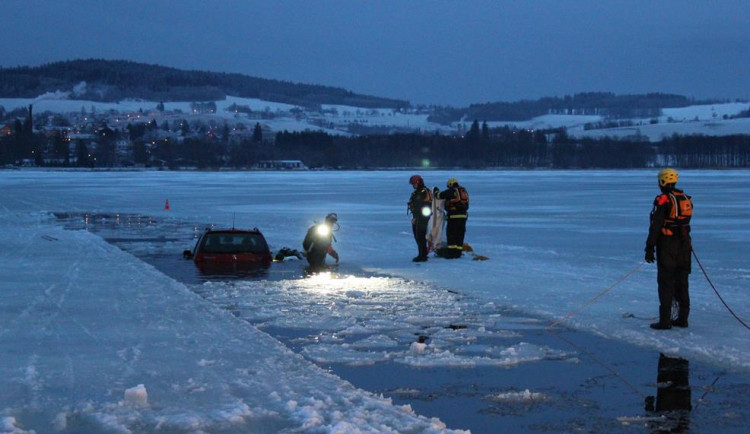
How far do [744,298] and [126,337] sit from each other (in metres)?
8.56

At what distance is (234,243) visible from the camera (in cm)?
1914

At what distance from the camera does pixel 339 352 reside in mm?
10305

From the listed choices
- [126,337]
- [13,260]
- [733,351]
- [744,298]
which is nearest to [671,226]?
[733,351]

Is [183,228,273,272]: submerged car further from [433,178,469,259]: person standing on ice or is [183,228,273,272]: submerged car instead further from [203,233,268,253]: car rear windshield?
[433,178,469,259]: person standing on ice

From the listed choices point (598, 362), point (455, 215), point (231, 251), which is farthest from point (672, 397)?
point (231, 251)

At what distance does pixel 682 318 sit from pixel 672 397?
347cm

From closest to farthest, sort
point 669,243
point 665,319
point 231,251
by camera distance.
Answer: point 669,243
point 665,319
point 231,251

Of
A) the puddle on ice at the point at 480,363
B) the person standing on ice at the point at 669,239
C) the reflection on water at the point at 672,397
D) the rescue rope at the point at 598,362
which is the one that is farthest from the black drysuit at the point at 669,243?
the reflection on water at the point at 672,397

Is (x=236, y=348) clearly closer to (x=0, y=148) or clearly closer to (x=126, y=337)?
(x=126, y=337)

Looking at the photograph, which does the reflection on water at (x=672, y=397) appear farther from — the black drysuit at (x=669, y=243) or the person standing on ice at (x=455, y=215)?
the person standing on ice at (x=455, y=215)

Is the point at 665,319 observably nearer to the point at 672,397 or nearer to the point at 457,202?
the point at 672,397

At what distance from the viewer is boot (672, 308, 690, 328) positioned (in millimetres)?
11547

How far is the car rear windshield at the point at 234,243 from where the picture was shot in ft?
61.8

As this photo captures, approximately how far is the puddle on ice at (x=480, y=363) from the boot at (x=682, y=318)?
45.4 inches
